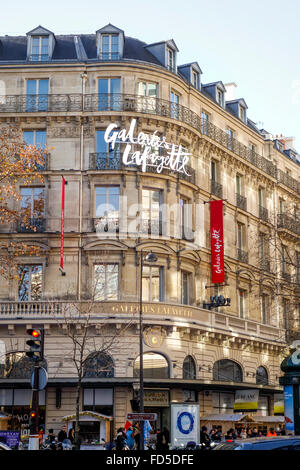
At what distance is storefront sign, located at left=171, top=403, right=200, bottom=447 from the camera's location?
20.7 m

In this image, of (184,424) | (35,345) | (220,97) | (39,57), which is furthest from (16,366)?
(220,97)

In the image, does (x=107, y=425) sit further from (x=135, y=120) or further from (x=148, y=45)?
(x=148, y=45)

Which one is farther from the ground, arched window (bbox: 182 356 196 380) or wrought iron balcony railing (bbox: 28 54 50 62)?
wrought iron balcony railing (bbox: 28 54 50 62)

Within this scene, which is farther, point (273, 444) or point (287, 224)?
point (287, 224)

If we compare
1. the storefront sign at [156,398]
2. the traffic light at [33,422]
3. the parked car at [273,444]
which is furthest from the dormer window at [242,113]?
the parked car at [273,444]

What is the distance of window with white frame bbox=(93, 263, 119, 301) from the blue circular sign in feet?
42.1

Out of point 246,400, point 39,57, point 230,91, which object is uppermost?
point 230,91

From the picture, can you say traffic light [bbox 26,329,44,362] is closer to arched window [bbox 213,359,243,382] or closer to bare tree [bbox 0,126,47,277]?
bare tree [bbox 0,126,47,277]

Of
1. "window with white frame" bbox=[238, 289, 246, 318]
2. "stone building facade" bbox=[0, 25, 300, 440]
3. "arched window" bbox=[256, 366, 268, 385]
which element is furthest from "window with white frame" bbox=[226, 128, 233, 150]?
"arched window" bbox=[256, 366, 268, 385]

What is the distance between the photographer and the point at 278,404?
39844mm

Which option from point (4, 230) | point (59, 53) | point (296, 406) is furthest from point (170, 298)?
point (59, 53)

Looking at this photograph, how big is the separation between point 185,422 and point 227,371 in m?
17.4

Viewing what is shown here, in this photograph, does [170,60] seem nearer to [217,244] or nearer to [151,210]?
[151,210]
